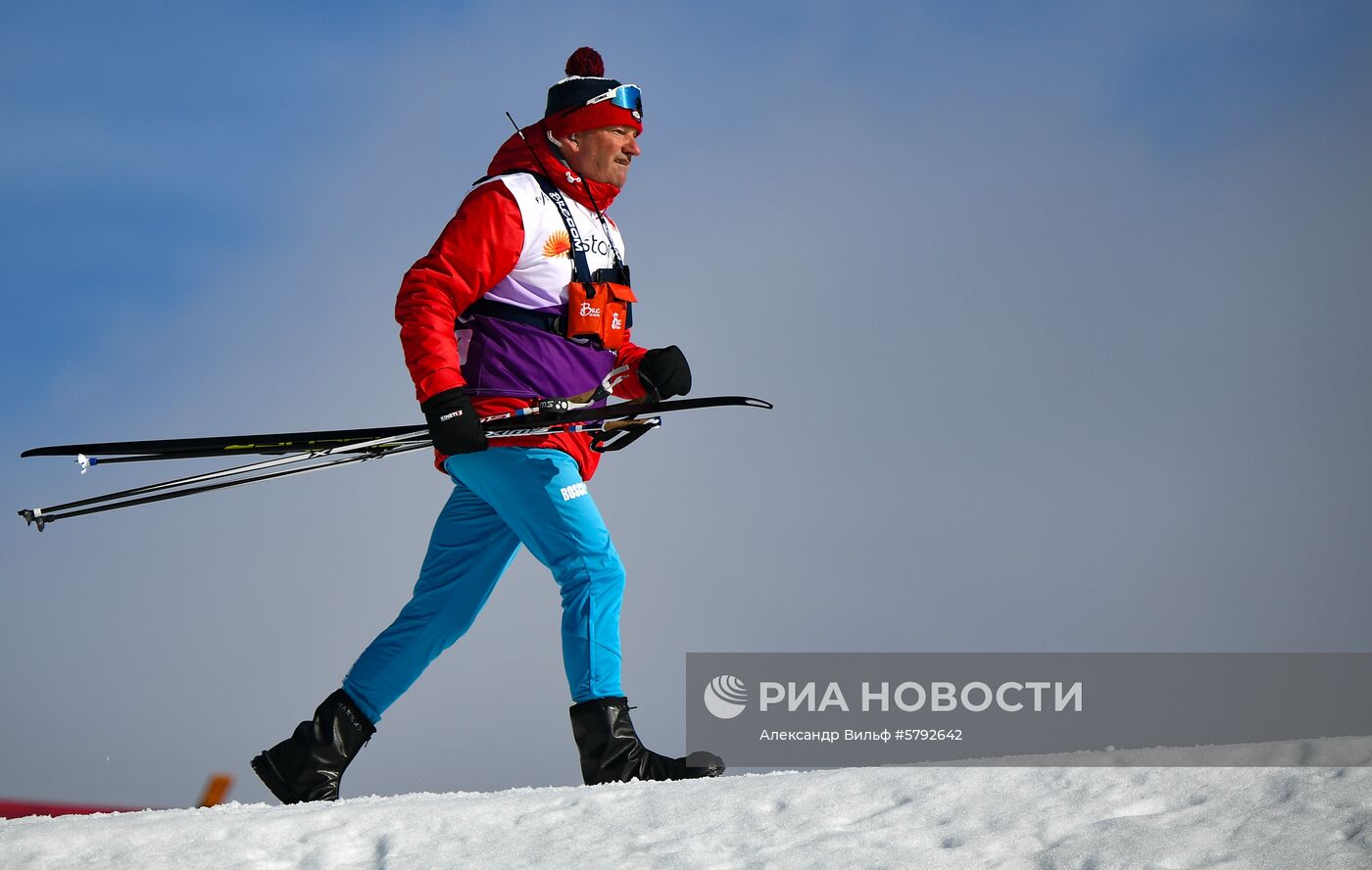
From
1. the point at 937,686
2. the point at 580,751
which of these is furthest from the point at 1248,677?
the point at 580,751

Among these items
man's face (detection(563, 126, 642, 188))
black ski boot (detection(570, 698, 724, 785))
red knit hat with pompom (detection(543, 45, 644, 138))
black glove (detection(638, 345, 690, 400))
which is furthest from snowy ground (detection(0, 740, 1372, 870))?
red knit hat with pompom (detection(543, 45, 644, 138))

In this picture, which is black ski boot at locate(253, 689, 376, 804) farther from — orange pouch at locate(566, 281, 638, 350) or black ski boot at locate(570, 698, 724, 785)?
orange pouch at locate(566, 281, 638, 350)

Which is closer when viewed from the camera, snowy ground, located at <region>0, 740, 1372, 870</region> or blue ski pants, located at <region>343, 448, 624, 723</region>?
snowy ground, located at <region>0, 740, 1372, 870</region>

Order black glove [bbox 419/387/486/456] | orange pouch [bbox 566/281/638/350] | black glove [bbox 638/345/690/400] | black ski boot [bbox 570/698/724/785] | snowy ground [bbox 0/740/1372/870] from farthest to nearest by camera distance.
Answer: black glove [bbox 638/345/690/400] → orange pouch [bbox 566/281/638/350] → black ski boot [bbox 570/698/724/785] → black glove [bbox 419/387/486/456] → snowy ground [bbox 0/740/1372/870]

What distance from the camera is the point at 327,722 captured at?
3.62 meters

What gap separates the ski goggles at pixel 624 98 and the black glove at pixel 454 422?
38.7 inches

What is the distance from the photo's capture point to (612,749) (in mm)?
3344

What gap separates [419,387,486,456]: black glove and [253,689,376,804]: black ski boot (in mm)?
910

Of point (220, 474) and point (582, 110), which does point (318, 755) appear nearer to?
point (220, 474)

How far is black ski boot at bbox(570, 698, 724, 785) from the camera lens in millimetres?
3348

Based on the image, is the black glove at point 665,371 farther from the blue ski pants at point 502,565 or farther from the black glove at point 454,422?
the black glove at point 454,422

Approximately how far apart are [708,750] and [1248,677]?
152 centimetres

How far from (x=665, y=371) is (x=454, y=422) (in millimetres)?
683

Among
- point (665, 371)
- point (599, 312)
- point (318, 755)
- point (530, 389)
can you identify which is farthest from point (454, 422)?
point (318, 755)
